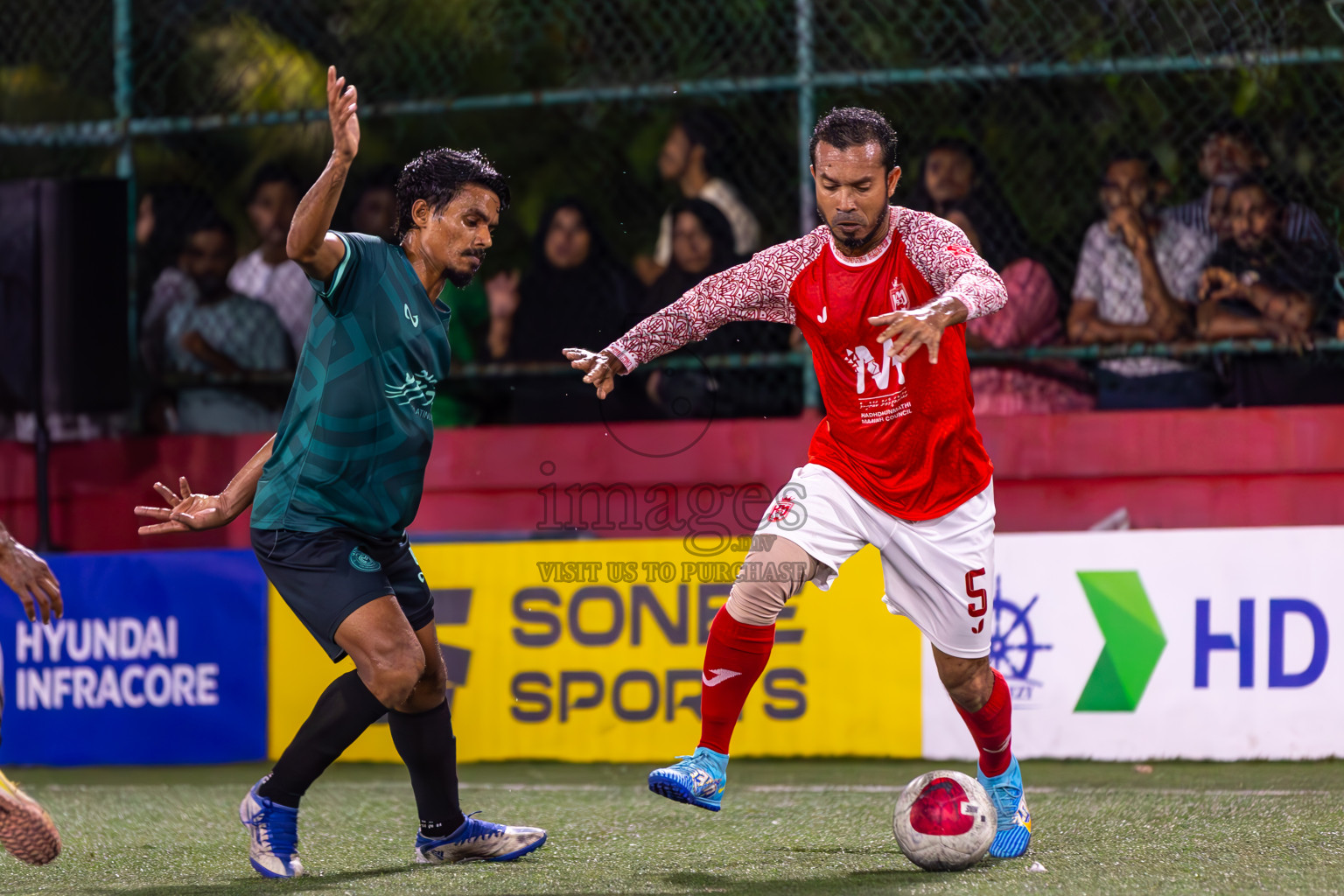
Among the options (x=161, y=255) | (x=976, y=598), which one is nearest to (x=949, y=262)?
(x=976, y=598)

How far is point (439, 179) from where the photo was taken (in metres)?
4.42

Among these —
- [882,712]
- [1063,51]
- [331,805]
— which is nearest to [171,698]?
[331,805]

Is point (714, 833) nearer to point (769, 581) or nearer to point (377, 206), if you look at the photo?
point (769, 581)

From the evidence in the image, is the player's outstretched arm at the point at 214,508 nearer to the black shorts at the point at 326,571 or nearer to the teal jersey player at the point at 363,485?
the teal jersey player at the point at 363,485

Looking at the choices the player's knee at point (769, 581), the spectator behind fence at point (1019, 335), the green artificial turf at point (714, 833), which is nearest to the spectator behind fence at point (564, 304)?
the spectator behind fence at point (1019, 335)

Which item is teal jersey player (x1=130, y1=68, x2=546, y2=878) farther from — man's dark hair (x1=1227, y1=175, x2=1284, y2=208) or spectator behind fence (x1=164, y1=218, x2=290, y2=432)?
man's dark hair (x1=1227, y1=175, x2=1284, y2=208)

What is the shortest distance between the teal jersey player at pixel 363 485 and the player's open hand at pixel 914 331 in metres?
1.28

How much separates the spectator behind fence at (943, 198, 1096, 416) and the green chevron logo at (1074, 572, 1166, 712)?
3.81 ft

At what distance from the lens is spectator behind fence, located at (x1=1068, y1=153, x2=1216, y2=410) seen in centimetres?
724

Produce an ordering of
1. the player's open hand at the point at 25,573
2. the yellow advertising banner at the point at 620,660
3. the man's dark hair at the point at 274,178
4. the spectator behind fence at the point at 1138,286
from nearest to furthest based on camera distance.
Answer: the player's open hand at the point at 25,573
the yellow advertising banner at the point at 620,660
the spectator behind fence at the point at 1138,286
the man's dark hair at the point at 274,178

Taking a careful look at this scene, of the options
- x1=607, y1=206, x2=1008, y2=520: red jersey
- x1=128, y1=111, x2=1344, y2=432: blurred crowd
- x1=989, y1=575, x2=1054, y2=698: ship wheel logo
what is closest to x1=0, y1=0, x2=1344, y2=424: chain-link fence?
x1=128, y1=111, x2=1344, y2=432: blurred crowd

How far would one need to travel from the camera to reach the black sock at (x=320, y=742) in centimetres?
446

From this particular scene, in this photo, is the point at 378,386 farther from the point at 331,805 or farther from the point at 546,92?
the point at 546,92

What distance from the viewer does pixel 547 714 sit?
6.96 metres
